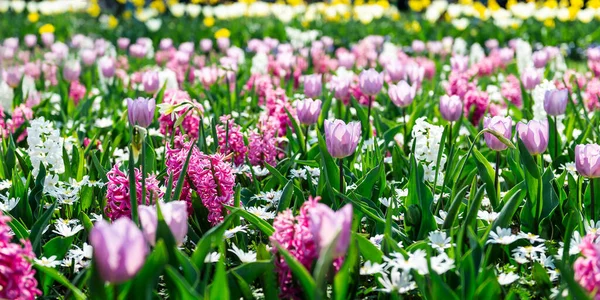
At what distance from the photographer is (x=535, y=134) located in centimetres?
252

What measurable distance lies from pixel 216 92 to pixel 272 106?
1.26m

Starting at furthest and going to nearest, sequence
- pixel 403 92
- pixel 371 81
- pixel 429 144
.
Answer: pixel 371 81 < pixel 403 92 < pixel 429 144

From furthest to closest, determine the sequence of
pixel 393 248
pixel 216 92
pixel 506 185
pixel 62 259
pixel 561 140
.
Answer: pixel 216 92 → pixel 561 140 → pixel 506 185 → pixel 62 259 → pixel 393 248

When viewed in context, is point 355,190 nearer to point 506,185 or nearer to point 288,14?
point 506,185

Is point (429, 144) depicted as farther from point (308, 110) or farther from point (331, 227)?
point (331, 227)

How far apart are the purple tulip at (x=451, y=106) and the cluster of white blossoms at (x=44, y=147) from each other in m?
1.59

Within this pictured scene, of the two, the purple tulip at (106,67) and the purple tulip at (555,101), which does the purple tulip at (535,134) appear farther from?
the purple tulip at (106,67)

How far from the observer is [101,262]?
4.78ft

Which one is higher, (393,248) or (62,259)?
(393,248)

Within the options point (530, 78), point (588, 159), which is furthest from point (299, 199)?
point (530, 78)

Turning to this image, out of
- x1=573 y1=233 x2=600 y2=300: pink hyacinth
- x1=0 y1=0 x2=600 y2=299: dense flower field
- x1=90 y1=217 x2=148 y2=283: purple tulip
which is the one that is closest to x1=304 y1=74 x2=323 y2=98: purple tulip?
x1=0 y1=0 x2=600 y2=299: dense flower field

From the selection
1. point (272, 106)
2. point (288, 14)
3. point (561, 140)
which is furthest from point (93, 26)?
point (561, 140)

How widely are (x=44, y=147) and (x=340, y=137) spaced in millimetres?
1233

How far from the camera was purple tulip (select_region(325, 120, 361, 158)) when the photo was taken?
242 cm
